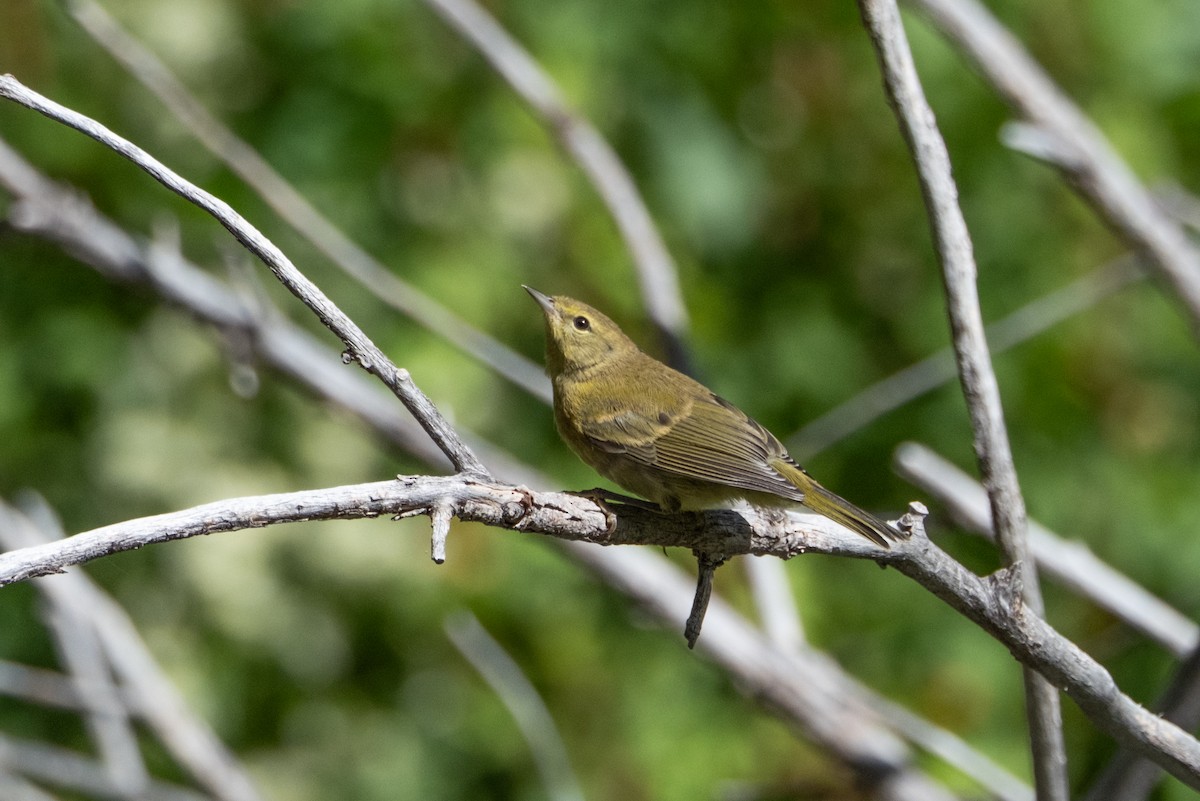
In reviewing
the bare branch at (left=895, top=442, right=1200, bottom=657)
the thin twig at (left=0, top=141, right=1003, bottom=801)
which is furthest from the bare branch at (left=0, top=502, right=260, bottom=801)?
the bare branch at (left=895, top=442, right=1200, bottom=657)

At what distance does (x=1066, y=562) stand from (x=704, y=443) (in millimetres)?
1009

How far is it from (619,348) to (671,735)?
6.01ft

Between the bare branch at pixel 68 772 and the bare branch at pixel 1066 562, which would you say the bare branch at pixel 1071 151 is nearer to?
the bare branch at pixel 1066 562

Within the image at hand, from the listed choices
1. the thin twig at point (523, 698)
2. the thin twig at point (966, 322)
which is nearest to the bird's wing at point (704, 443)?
the thin twig at point (966, 322)

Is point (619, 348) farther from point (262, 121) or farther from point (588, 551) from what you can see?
point (262, 121)

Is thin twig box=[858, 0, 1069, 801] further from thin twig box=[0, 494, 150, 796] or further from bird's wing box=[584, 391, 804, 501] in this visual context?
thin twig box=[0, 494, 150, 796]

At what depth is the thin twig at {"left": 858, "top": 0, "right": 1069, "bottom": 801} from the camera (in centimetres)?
243

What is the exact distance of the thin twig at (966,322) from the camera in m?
2.43

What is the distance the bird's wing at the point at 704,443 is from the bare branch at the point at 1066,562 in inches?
13.3

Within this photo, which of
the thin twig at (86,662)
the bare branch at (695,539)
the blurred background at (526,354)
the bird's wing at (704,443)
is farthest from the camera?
→ the blurred background at (526,354)

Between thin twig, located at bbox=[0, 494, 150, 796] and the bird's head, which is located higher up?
the bird's head

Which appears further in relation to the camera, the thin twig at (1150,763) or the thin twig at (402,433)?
the thin twig at (402,433)

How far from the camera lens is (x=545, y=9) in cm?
513

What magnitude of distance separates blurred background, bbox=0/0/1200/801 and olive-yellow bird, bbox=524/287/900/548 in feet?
3.64
